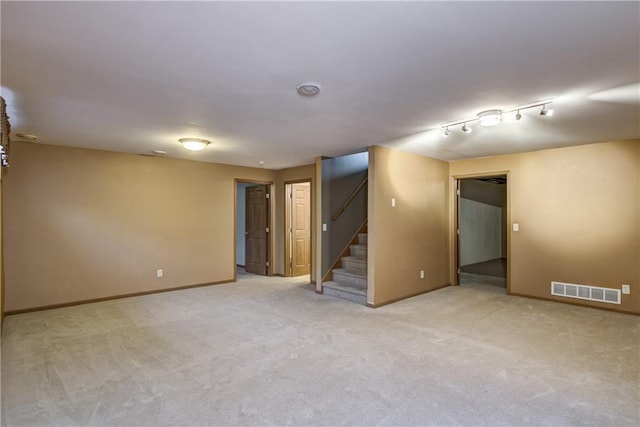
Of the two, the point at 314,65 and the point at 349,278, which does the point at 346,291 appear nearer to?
the point at 349,278

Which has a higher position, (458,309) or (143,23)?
(143,23)

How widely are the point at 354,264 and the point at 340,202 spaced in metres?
1.20

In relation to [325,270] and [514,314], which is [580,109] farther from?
[325,270]

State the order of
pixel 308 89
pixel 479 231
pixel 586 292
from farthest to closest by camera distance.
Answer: pixel 479 231
pixel 586 292
pixel 308 89

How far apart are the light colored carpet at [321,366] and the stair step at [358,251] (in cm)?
147

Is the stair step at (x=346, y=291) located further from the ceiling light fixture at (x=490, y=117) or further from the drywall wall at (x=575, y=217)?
the ceiling light fixture at (x=490, y=117)

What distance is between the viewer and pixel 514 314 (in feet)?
14.5

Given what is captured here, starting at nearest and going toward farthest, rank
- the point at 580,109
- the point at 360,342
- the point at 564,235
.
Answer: the point at 580,109 < the point at 360,342 < the point at 564,235

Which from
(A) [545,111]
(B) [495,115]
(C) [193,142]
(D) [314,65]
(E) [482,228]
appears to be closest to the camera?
(D) [314,65]

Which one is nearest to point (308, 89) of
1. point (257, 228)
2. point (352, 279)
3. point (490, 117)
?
point (490, 117)

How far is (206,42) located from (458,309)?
4520mm

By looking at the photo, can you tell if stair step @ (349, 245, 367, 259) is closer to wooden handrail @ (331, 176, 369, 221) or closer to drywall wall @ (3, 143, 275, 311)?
wooden handrail @ (331, 176, 369, 221)

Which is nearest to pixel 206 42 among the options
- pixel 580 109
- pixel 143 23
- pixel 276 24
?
pixel 143 23

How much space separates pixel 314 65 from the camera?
224cm
